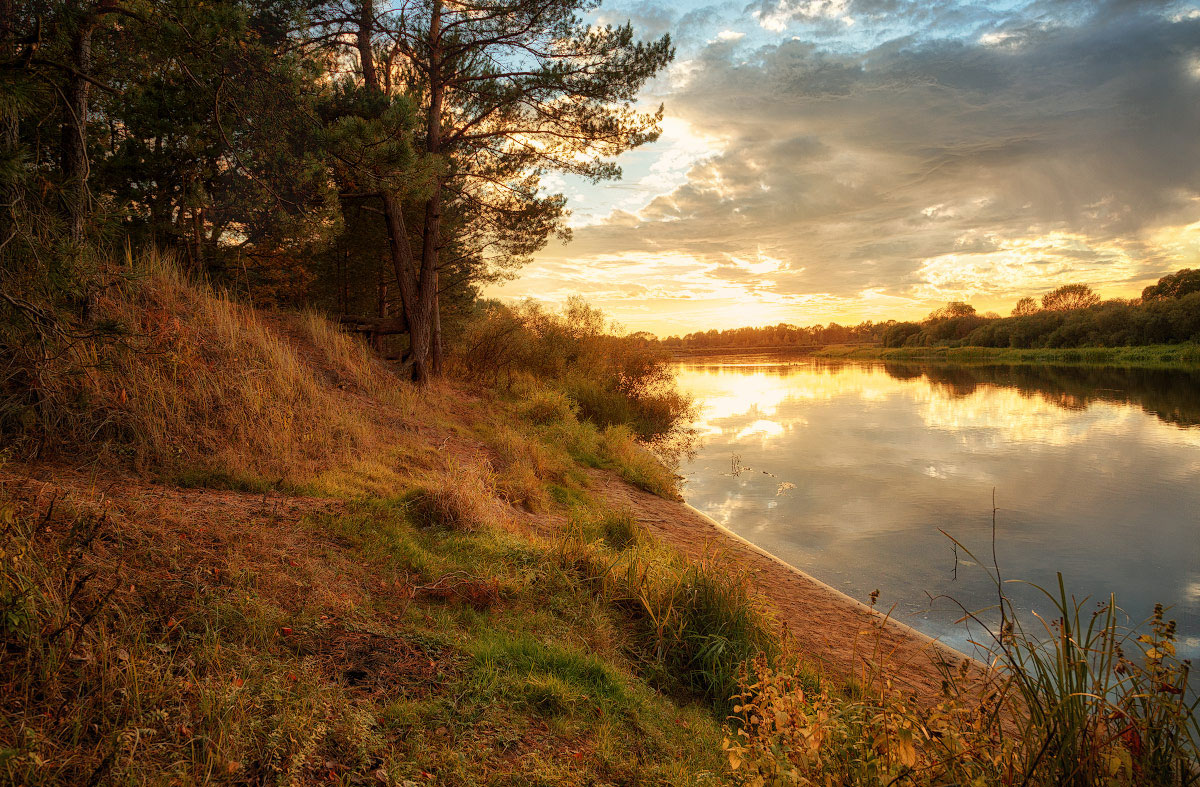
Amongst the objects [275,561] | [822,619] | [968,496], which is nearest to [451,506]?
[275,561]

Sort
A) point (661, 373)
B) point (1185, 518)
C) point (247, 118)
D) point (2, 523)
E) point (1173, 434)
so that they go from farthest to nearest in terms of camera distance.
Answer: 1. point (661, 373)
2. point (1173, 434)
3. point (1185, 518)
4. point (247, 118)
5. point (2, 523)

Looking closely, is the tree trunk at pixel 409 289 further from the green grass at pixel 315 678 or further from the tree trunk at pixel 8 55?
the green grass at pixel 315 678

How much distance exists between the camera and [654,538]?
8.15 metres

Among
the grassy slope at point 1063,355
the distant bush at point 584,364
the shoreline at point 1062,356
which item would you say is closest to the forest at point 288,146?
the distant bush at point 584,364

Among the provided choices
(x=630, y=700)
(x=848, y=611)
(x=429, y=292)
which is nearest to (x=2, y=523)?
(x=630, y=700)

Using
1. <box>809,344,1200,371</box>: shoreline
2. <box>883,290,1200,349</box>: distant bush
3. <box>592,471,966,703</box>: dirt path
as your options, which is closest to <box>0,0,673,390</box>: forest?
<box>592,471,966,703</box>: dirt path

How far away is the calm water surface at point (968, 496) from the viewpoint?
815cm

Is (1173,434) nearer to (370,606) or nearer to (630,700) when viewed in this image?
(630,700)

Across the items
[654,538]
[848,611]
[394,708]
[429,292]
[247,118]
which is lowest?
[848,611]

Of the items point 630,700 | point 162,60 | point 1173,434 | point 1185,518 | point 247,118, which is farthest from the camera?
point 1173,434

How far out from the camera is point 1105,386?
3092 centimetres

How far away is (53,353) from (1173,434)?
84.3 feet

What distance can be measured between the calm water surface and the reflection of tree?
328mm

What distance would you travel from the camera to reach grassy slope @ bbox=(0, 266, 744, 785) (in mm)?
2283
